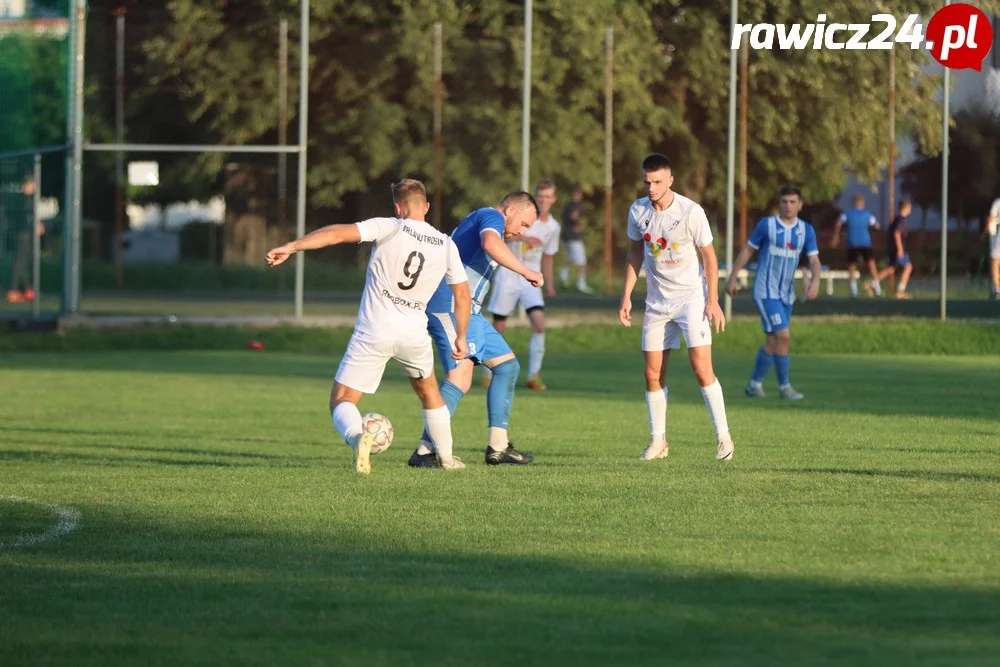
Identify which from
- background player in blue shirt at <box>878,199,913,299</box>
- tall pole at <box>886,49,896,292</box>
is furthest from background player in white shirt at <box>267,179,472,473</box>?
background player in blue shirt at <box>878,199,913,299</box>

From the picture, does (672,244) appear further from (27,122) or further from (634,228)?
(27,122)

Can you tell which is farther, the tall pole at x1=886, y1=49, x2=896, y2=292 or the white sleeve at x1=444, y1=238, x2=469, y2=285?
the tall pole at x1=886, y1=49, x2=896, y2=292

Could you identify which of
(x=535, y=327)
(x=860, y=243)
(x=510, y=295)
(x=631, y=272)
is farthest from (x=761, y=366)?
(x=860, y=243)

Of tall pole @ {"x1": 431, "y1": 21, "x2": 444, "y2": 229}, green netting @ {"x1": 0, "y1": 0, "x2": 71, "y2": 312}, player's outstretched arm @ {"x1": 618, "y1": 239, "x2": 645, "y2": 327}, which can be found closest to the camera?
player's outstretched arm @ {"x1": 618, "y1": 239, "x2": 645, "y2": 327}

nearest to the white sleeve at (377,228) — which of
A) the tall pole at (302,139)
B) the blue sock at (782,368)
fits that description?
the blue sock at (782,368)

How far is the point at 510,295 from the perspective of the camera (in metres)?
19.4

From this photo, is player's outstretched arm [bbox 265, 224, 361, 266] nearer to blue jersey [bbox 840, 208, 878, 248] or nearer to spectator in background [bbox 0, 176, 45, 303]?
spectator in background [bbox 0, 176, 45, 303]

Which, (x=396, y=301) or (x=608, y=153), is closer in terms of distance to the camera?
(x=396, y=301)

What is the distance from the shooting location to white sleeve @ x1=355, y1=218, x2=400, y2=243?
1082cm

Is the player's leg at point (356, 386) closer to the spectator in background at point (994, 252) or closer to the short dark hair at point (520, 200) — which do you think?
the short dark hair at point (520, 200)

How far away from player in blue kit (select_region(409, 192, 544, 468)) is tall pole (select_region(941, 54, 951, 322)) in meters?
16.0

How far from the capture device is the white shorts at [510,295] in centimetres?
1921

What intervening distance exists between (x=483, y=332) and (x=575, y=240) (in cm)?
2189

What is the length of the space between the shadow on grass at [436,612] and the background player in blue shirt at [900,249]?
23.3 meters
